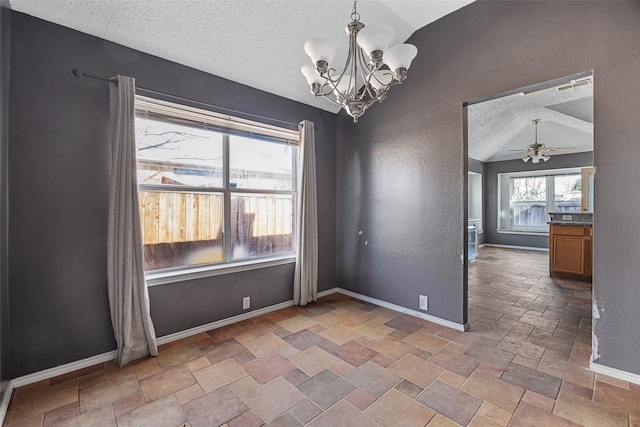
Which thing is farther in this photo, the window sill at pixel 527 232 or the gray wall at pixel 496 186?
the window sill at pixel 527 232

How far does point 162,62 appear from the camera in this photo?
2.49 metres

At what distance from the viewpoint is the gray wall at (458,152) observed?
1.93m

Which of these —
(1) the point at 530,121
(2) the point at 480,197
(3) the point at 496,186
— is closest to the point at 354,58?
(1) the point at 530,121

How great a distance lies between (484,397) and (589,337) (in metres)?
1.57

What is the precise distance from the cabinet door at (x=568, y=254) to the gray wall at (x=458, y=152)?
10.2 feet

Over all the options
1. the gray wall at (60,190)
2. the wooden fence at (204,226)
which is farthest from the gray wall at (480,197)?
the gray wall at (60,190)

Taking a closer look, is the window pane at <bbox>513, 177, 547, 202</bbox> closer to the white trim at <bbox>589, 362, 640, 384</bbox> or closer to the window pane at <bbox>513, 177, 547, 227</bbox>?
the window pane at <bbox>513, 177, 547, 227</bbox>

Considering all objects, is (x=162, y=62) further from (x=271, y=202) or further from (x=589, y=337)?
(x=589, y=337)

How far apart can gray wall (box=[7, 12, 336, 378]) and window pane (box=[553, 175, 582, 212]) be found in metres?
8.81

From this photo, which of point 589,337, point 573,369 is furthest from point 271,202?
point 589,337

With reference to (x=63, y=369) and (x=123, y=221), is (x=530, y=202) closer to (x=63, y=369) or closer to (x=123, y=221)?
(x=123, y=221)

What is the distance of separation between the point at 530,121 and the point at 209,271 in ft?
21.4

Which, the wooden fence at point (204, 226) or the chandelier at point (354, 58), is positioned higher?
the chandelier at point (354, 58)

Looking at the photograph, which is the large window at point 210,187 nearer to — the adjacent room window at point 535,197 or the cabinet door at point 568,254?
the cabinet door at point 568,254
